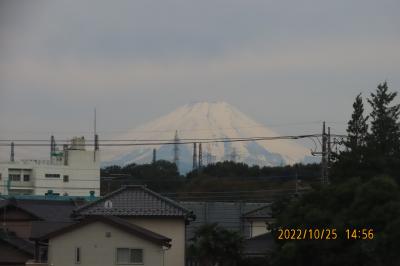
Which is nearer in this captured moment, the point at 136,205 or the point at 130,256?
the point at 130,256

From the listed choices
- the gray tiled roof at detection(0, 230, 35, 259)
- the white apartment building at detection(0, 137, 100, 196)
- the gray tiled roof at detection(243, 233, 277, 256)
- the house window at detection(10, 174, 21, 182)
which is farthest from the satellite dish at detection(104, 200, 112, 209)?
the house window at detection(10, 174, 21, 182)

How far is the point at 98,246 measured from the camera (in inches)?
1321

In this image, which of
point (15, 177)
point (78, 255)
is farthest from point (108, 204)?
point (15, 177)

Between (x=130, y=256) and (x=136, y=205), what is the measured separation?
606cm

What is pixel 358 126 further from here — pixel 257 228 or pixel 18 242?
pixel 18 242

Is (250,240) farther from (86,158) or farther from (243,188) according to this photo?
(86,158)

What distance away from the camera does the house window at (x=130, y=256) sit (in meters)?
33.4

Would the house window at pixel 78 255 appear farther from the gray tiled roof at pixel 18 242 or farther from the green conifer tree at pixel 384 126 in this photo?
the green conifer tree at pixel 384 126
